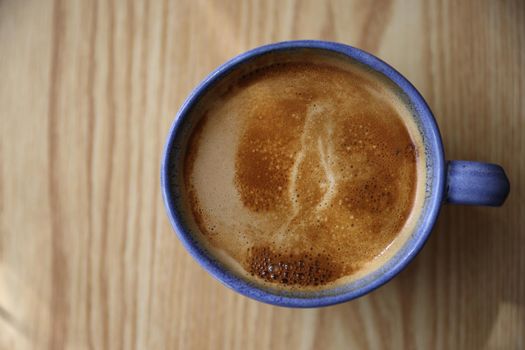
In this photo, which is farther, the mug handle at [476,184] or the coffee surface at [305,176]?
the coffee surface at [305,176]

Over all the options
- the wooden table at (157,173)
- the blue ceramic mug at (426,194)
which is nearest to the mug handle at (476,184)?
the blue ceramic mug at (426,194)

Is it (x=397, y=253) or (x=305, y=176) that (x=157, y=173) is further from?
(x=397, y=253)

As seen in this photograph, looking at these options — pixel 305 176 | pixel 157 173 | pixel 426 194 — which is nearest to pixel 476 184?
pixel 426 194

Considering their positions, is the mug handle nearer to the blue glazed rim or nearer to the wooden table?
the blue glazed rim

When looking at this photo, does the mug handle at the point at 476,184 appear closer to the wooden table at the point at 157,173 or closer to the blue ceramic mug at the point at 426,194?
the blue ceramic mug at the point at 426,194

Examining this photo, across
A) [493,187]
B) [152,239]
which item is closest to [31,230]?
[152,239]

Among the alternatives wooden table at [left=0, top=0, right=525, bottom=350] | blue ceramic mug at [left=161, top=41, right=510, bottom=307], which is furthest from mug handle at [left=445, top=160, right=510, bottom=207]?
wooden table at [left=0, top=0, right=525, bottom=350]

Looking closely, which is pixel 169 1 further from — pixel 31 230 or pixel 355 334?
pixel 355 334
